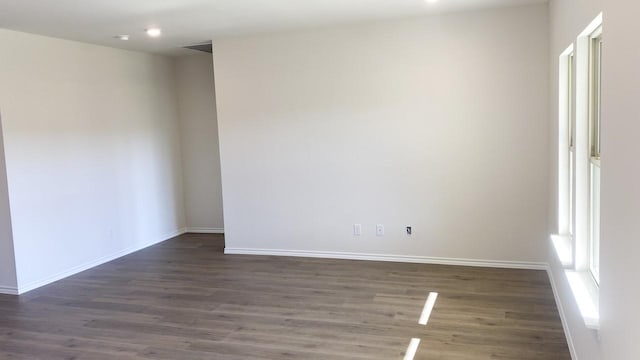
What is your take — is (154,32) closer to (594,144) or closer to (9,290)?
(9,290)

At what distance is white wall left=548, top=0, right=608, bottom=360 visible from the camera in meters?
2.41

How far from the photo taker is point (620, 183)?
1.75 meters

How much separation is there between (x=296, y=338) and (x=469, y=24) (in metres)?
3.18

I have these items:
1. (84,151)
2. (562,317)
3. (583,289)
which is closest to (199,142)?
(84,151)

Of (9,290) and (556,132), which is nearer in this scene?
(556,132)

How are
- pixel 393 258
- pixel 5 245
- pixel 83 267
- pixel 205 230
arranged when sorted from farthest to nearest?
pixel 205 230, pixel 83 267, pixel 393 258, pixel 5 245

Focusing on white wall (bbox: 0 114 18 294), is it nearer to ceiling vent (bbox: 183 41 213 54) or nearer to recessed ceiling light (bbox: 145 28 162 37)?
recessed ceiling light (bbox: 145 28 162 37)

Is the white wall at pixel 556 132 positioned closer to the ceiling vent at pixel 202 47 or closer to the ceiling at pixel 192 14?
the ceiling at pixel 192 14

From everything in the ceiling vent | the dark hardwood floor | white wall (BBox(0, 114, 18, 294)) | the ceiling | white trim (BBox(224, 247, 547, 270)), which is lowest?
the dark hardwood floor

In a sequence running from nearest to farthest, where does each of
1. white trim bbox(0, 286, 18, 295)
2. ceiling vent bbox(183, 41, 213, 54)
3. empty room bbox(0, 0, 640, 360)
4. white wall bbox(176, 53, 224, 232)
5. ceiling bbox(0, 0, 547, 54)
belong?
empty room bbox(0, 0, 640, 360), ceiling bbox(0, 0, 547, 54), white trim bbox(0, 286, 18, 295), ceiling vent bbox(183, 41, 213, 54), white wall bbox(176, 53, 224, 232)

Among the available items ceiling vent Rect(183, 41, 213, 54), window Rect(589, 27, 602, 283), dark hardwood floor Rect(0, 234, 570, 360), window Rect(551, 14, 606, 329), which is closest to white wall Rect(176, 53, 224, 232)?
ceiling vent Rect(183, 41, 213, 54)

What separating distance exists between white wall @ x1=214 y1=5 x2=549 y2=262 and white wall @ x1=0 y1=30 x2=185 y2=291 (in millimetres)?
1203

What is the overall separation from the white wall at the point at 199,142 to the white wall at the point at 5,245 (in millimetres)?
2677

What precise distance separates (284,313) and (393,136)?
6.85 feet
